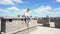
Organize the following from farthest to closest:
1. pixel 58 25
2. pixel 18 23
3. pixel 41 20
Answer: pixel 41 20
pixel 58 25
pixel 18 23

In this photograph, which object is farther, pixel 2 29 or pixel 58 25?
pixel 58 25

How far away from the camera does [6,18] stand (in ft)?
45.8

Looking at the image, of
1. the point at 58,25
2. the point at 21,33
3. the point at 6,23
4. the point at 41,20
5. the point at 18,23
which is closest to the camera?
the point at 21,33

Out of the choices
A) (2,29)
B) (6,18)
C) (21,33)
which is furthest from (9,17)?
(21,33)

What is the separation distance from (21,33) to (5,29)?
8.68 feet

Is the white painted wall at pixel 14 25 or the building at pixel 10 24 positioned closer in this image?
the building at pixel 10 24

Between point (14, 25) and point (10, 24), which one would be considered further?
point (14, 25)

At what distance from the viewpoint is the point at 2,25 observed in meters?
14.1

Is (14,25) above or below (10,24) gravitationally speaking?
below

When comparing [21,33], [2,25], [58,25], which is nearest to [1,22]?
[2,25]

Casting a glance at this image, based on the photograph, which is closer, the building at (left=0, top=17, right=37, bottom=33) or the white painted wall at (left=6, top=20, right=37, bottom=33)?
the building at (left=0, top=17, right=37, bottom=33)

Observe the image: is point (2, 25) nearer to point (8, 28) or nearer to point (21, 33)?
point (8, 28)

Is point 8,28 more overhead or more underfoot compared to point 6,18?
more underfoot

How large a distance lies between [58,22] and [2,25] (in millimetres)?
14365
